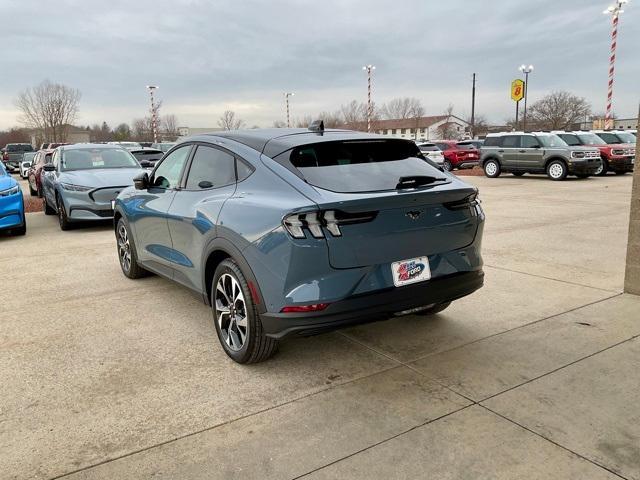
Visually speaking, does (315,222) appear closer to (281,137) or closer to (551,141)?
(281,137)

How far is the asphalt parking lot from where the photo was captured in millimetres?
2555

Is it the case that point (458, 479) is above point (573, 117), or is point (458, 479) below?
below

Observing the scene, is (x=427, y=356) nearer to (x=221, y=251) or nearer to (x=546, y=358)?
(x=546, y=358)

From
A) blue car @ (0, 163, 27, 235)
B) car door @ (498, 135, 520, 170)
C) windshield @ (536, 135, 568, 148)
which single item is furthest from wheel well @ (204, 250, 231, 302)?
car door @ (498, 135, 520, 170)

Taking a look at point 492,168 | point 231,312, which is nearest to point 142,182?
point 231,312

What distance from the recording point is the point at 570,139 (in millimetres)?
20203

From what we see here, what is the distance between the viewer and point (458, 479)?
2381 millimetres

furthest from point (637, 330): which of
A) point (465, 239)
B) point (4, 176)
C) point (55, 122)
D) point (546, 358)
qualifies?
point (55, 122)

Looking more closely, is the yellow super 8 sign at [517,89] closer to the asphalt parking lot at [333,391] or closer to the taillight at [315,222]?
the asphalt parking lot at [333,391]

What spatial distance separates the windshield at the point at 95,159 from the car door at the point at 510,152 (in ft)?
48.3

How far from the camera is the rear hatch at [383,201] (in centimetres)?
307

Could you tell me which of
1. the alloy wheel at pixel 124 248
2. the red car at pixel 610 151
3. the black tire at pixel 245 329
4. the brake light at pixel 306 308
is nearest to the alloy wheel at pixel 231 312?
the black tire at pixel 245 329

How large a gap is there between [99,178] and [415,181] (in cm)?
773

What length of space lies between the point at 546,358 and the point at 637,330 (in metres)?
1.02
